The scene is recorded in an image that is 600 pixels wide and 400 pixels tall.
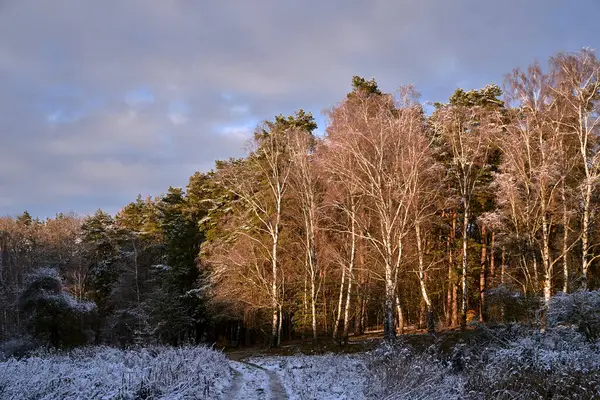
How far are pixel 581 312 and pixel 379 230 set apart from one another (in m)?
13.5

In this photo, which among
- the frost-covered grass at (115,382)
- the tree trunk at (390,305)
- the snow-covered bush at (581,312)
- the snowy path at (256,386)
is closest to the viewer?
the frost-covered grass at (115,382)

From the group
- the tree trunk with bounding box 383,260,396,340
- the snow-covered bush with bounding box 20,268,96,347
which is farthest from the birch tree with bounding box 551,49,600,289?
the snow-covered bush with bounding box 20,268,96,347

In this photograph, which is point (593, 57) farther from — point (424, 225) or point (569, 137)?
point (424, 225)

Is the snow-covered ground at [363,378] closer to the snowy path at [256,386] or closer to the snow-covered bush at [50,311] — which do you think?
the snowy path at [256,386]

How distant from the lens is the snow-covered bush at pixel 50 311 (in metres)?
28.4

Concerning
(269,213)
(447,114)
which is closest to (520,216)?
(447,114)

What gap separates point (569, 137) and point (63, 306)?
3146cm

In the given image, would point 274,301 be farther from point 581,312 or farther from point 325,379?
point 581,312

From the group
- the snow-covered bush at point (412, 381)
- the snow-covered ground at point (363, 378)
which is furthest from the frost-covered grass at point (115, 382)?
the snow-covered bush at point (412, 381)

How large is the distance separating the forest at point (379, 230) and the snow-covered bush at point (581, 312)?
2.38 m

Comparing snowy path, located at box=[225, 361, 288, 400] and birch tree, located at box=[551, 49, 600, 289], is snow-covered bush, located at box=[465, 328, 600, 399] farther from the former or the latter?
birch tree, located at box=[551, 49, 600, 289]

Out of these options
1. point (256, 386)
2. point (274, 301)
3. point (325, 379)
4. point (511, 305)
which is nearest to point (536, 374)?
point (325, 379)

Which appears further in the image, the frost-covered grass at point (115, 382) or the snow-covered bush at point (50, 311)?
the snow-covered bush at point (50, 311)

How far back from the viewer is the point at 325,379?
41.1ft
